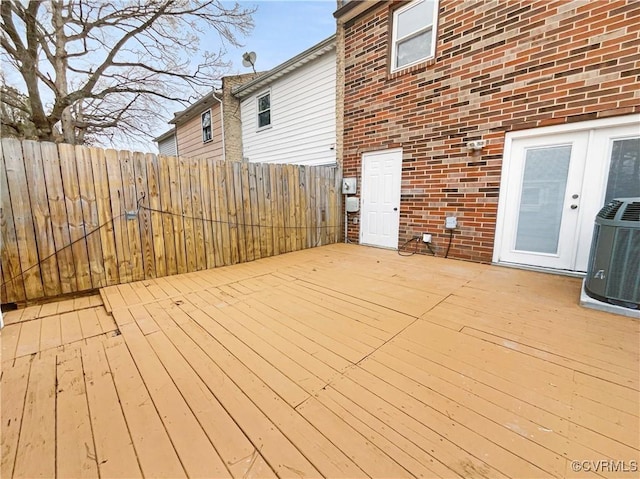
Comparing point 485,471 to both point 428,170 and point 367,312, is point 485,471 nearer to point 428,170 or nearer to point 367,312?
point 367,312

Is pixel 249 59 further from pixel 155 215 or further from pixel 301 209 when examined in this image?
pixel 155 215

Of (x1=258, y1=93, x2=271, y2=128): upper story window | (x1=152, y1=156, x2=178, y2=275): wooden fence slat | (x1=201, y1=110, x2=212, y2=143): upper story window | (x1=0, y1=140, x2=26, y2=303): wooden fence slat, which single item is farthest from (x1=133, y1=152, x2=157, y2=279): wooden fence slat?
(x1=201, y1=110, x2=212, y2=143): upper story window

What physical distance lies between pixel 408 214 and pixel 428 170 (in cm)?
81

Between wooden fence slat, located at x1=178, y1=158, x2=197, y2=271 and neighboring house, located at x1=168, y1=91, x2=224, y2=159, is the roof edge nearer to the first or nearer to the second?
wooden fence slat, located at x1=178, y1=158, x2=197, y2=271

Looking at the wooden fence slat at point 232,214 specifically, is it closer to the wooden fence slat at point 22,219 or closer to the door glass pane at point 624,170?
the wooden fence slat at point 22,219

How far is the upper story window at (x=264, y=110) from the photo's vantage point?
8.12 m

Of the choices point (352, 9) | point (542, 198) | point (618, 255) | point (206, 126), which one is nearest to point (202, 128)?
point (206, 126)

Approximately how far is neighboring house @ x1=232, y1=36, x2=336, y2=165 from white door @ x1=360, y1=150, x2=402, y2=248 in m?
1.19

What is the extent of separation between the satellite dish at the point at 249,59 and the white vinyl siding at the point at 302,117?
785 millimetres

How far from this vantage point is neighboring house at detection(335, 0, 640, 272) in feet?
10.3

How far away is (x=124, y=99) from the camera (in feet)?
26.1

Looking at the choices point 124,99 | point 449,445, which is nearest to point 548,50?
point 449,445

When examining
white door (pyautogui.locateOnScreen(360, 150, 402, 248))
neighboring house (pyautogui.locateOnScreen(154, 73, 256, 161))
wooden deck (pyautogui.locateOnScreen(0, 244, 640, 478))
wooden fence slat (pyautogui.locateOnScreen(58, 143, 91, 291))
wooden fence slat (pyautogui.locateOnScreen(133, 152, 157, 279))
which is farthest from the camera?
neighboring house (pyautogui.locateOnScreen(154, 73, 256, 161))

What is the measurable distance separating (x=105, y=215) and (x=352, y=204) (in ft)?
13.5
